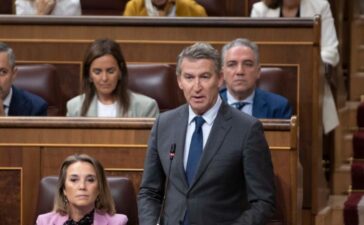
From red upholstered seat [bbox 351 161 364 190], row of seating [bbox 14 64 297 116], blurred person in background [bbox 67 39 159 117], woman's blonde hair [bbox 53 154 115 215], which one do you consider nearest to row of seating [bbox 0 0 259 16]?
red upholstered seat [bbox 351 161 364 190]

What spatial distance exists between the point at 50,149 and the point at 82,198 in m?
0.52

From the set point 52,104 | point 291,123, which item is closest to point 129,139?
point 291,123

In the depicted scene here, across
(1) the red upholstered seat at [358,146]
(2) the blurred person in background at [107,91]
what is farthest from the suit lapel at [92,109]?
(1) the red upholstered seat at [358,146]

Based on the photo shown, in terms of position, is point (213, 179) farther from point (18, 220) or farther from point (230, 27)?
point (230, 27)

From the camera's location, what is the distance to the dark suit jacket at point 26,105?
4539mm

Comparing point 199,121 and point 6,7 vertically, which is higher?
point 6,7

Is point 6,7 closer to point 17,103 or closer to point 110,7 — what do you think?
point 110,7

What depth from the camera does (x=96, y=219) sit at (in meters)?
3.50

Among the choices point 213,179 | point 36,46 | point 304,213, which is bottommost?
point 304,213

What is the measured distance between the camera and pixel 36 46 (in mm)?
5227

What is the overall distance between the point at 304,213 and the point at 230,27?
3.04ft

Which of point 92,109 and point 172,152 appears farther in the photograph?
point 92,109

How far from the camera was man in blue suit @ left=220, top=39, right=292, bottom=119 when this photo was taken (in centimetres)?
438

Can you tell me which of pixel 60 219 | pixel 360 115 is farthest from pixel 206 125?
pixel 360 115
